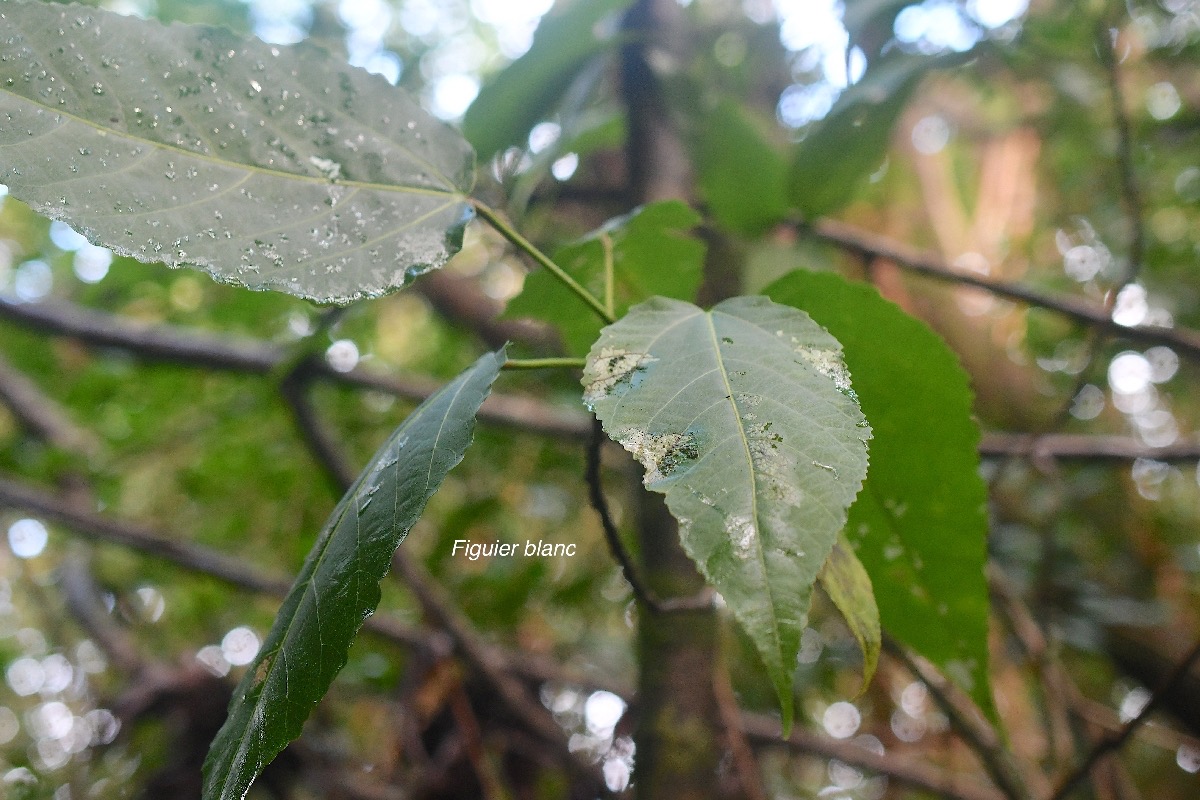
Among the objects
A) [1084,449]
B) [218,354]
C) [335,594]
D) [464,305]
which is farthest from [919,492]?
[464,305]

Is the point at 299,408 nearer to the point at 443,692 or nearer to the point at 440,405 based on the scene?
the point at 443,692

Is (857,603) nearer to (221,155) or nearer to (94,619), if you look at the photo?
Result: (221,155)

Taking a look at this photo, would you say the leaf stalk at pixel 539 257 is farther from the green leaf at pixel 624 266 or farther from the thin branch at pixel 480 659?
the thin branch at pixel 480 659

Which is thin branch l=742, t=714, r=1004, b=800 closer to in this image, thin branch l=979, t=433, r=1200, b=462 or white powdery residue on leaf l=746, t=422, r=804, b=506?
thin branch l=979, t=433, r=1200, b=462

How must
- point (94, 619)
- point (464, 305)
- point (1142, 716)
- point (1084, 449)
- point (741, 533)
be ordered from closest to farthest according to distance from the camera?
point (741, 533)
point (1142, 716)
point (1084, 449)
point (94, 619)
point (464, 305)

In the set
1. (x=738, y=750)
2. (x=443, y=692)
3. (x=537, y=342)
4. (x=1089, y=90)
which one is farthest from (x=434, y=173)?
(x=1089, y=90)
